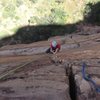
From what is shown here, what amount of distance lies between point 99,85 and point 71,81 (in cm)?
59

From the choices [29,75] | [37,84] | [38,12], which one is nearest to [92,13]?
[38,12]

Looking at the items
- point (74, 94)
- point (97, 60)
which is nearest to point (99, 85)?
point (74, 94)

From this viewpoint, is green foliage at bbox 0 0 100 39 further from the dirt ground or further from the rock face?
the rock face

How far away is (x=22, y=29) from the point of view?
15.5 meters

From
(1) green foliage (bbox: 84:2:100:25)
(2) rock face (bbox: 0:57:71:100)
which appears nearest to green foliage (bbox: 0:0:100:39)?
(1) green foliage (bbox: 84:2:100:25)

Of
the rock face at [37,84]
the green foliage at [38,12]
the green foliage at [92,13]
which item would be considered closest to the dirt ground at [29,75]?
the rock face at [37,84]

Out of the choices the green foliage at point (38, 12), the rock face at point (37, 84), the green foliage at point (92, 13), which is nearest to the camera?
the rock face at point (37, 84)

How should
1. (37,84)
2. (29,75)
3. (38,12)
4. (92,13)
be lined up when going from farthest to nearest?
(38,12) < (92,13) < (29,75) < (37,84)

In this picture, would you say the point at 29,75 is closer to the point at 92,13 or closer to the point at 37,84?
the point at 37,84

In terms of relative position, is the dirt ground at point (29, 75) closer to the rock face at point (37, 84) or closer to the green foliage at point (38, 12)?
the rock face at point (37, 84)

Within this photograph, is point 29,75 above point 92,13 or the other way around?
the other way around

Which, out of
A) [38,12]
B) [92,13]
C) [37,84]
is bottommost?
[37,84]

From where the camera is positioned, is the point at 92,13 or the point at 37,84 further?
the point at 92,13

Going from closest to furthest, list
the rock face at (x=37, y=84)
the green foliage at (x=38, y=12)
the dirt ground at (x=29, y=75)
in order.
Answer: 1. the rock face at (x=37, y=84)
2. the dirt ground at (x=29, y=75)
3. the green foliage at (x=38, y=12)
